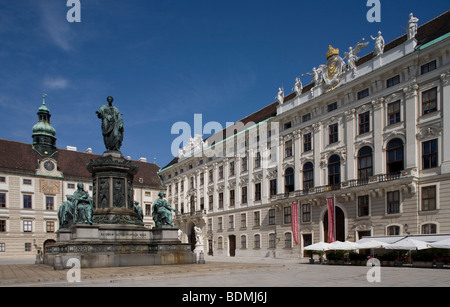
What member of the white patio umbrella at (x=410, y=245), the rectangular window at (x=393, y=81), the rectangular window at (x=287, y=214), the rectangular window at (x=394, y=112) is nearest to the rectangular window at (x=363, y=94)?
the rectangular window at (x=393, y=81)

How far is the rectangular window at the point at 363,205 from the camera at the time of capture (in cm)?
3525

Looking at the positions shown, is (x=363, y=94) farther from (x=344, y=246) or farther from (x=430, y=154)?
(x=344, y=246)

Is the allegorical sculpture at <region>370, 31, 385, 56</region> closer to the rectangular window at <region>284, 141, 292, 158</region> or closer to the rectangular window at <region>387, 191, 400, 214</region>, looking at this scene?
the rectangular window at <region>387, 191, 400, 214</region>

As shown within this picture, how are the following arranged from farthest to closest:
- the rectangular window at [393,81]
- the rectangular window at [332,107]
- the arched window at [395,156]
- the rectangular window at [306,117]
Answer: the rectangular window at [306,117]
the rectangular window at [332,107]
the rectangular window at [393,81]
the arched window at [395,156]

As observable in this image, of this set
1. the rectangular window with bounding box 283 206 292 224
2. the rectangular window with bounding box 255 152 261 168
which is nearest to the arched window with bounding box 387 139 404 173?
the rectangular window with bounding box 283 206 292 224

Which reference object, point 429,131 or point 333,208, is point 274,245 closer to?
point 333,208

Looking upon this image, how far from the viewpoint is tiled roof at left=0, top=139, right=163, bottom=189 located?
59.7 meters

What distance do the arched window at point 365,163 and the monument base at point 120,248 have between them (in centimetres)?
1932

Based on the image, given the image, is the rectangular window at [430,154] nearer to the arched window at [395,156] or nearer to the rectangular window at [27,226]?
the arched window at [395,156]

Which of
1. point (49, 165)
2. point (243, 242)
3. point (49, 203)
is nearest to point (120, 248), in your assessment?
point (243, 242)

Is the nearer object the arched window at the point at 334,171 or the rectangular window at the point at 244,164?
the arched window at the point at 334,171

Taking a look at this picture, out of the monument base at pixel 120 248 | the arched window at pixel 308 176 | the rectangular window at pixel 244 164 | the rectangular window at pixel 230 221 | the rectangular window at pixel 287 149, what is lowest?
the rectangular window at pixel 230 221

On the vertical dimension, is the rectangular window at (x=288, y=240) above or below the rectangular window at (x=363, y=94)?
below

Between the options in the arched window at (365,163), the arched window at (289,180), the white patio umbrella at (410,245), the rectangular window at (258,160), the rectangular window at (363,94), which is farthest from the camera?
the rectangular window at (258,160)
